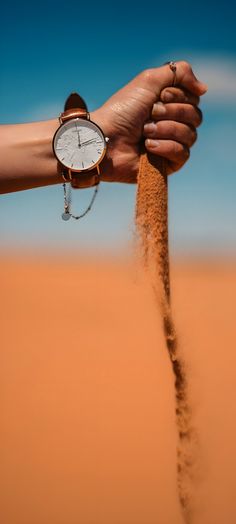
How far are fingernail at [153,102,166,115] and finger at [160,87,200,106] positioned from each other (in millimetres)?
25

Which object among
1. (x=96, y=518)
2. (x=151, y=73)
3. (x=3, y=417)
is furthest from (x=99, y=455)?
(x=151, y=73)

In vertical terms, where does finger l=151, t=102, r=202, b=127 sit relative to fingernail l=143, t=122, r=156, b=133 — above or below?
above

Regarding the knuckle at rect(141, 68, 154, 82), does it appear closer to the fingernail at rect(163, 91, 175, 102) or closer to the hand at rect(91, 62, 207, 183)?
the hand at rect(91, 62, 207, 183)

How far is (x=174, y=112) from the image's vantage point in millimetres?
2537

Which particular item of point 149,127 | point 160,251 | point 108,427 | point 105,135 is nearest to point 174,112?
point 149,127

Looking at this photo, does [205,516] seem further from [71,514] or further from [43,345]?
[43,345]

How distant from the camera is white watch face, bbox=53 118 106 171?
249cm

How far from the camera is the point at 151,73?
2.50m

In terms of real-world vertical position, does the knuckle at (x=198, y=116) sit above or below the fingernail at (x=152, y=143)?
above

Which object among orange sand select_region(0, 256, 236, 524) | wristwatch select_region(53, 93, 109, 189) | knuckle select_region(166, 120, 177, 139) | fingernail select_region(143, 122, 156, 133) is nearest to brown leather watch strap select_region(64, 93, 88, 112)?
wristwatch select_region(53, 93, 109, 189)

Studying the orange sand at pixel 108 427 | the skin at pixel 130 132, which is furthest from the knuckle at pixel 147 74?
the orange sand at pixel 108 427

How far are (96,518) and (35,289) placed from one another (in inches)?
581

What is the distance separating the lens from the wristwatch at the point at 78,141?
2488 millimetres

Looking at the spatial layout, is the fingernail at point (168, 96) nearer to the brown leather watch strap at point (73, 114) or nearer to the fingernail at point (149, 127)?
the fingernail at point (149, 127)
